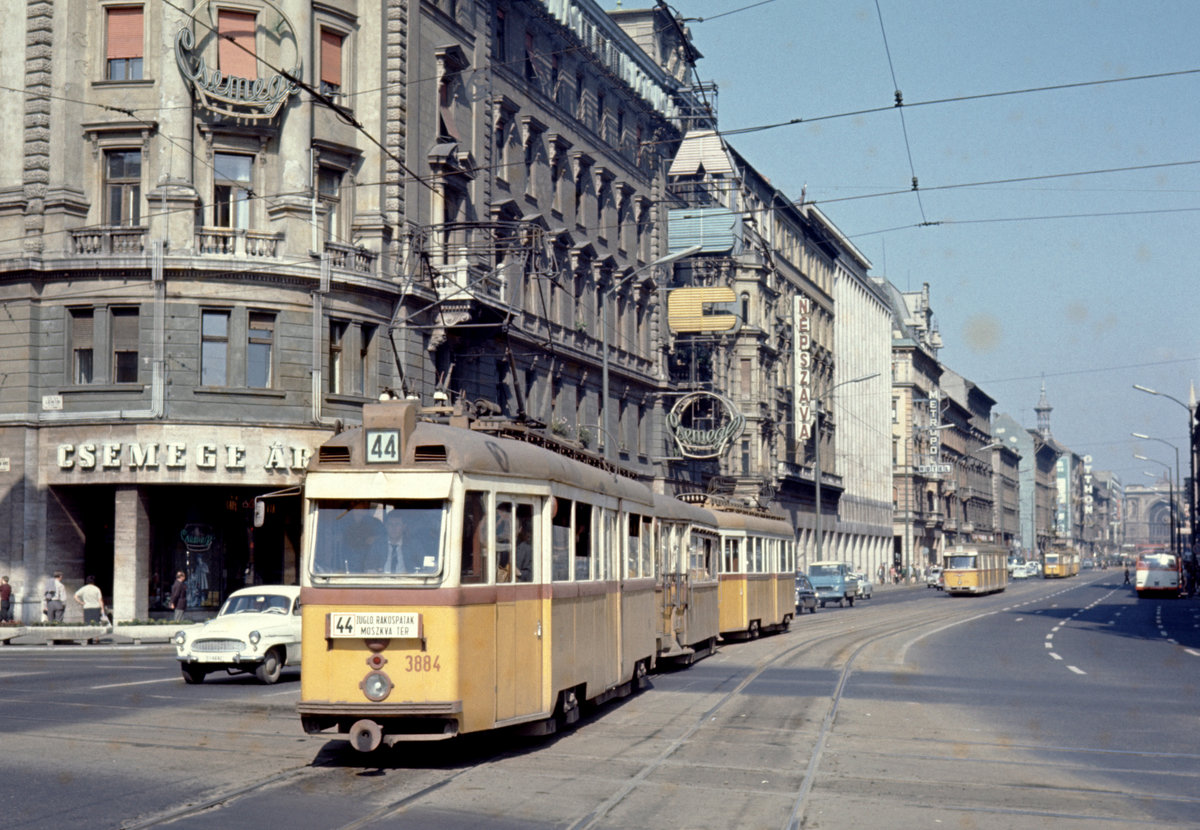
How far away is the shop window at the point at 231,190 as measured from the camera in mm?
35812

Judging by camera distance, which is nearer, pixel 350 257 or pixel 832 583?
pixel 350 257

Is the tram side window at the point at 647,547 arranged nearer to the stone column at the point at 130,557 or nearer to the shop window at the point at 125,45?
the stone column at the point at 130,557

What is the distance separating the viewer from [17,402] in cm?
3528

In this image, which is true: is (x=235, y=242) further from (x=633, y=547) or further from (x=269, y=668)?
(x=633, y=547)

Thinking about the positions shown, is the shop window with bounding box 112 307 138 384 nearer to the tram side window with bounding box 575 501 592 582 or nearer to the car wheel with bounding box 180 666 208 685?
the car wheel with bounding box 180 666 208 685

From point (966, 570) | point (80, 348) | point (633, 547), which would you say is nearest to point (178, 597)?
point (80, 348)

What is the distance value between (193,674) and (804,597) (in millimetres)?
34411

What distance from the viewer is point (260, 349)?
35.7 meters

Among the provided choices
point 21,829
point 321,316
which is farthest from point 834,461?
point 21,829

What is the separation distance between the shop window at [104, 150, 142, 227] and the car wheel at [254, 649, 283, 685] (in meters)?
17.1

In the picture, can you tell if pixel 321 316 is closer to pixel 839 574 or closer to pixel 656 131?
pixel 656 131

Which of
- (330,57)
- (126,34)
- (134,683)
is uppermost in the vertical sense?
(126,34)

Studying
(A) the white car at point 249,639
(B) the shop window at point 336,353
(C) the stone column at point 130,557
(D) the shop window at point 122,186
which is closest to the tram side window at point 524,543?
(A) the white car at point 249,639

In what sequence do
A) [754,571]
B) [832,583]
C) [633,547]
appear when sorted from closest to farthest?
[633,547] → [754,571] → [832,583]
